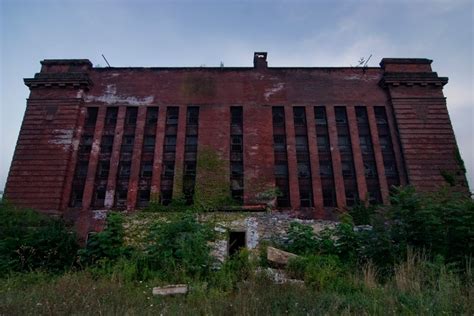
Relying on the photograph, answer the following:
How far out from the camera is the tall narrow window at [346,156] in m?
19.7

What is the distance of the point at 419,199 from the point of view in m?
11.2

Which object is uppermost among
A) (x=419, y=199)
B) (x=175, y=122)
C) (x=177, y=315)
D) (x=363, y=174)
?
(x=175, y=122)

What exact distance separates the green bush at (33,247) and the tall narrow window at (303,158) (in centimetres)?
1188

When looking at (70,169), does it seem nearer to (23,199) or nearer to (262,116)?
(23,199)

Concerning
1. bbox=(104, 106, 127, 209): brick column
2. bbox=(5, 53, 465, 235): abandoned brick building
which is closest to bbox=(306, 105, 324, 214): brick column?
bbox=(5, 53, 465, 235): abandoned brick building

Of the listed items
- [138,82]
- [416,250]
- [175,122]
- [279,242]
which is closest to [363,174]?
[279,242]

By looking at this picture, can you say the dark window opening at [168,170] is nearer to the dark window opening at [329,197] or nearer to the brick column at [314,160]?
the brick column at [314,160]

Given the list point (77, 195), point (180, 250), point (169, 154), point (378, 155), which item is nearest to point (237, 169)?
point (169, 154)

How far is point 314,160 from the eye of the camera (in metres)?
20.2

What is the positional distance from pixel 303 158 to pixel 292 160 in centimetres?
80

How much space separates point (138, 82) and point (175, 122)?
3792 millimetres

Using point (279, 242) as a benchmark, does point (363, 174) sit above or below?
above

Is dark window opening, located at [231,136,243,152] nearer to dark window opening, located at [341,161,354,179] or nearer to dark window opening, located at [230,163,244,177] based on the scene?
dark window opening, located at [230,163,244,177]

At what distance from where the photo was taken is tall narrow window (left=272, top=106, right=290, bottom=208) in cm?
1953
